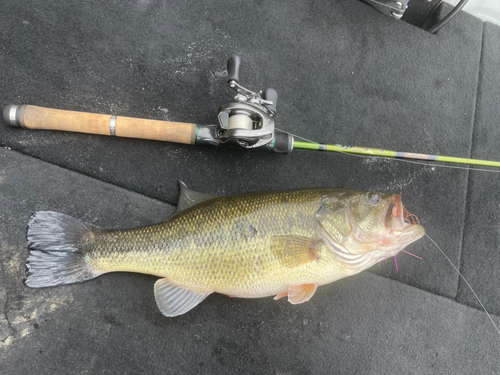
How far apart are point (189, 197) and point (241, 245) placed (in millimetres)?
433

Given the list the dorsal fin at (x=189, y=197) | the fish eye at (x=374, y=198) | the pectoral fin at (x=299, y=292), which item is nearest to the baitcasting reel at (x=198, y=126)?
the dorsal fin at (x=189, y=197)

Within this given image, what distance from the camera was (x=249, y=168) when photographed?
6.03 ft

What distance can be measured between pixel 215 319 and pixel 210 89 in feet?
4.76

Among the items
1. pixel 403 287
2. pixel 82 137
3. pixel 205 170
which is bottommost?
pixel 403 287

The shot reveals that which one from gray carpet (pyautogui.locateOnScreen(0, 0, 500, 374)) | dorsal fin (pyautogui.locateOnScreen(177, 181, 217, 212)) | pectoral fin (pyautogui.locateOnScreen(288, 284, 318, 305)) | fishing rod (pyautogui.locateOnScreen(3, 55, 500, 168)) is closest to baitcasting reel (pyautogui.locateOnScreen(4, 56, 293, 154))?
fishing rod (pyautogui.locateOnScreen(3, 55, 500, 168))

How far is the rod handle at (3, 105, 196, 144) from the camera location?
1546 mm

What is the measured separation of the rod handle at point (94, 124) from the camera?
1.55 meters

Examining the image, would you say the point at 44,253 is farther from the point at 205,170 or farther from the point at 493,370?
the point at 493,370

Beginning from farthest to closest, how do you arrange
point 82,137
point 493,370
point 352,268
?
point 493,370
point 82,137
point 352,268

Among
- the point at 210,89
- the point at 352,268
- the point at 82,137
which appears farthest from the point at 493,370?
the point at 82,137

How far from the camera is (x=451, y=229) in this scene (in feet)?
6.43

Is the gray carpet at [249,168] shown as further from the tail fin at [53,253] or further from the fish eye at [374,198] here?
the fish eye at [374,198]

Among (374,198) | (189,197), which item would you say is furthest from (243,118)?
(374,198)

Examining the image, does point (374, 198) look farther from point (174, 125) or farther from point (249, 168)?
point (174, 125)
